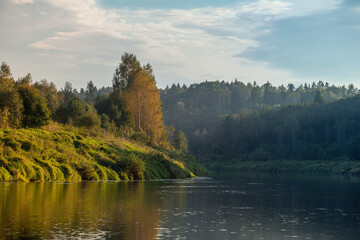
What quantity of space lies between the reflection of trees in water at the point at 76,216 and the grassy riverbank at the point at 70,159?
15825mm

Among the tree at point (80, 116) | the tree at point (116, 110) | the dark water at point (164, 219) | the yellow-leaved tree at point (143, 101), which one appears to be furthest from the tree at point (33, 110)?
the yellow-leaved tree at point (143, 101)

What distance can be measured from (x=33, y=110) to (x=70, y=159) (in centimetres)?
900

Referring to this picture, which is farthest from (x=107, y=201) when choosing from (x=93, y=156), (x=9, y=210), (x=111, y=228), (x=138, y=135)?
(x=138, y=135)

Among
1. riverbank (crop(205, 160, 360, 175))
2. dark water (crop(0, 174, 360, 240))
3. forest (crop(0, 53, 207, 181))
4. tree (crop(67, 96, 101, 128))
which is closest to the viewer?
dark water (crop(0, 174, 360, 240))

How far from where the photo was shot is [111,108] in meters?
93.6

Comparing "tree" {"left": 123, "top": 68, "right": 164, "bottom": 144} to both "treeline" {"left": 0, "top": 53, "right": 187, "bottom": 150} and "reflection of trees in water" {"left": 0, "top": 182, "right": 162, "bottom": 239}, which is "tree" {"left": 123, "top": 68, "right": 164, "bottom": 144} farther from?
"reflection of trees in water" {"left": 0, "top": 182, "right": 162, "bottom": 239}

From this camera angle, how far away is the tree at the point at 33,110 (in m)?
57.7

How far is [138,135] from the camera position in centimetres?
8631

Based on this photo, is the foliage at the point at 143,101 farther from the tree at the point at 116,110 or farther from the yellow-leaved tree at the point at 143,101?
the tree at the point at 116,110

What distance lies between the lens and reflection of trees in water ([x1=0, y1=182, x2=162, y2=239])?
1684cm

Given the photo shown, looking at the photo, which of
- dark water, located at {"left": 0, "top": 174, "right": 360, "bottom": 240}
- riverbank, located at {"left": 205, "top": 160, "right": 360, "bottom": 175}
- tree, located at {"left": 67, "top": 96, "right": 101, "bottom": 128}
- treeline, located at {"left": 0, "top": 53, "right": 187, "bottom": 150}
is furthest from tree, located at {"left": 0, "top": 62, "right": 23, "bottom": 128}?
riverbank, located at {"left": 205, "top": 160, "right": 360, "bottom": 175}

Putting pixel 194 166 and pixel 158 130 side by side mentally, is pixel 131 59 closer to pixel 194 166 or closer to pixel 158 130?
pixel 158 130

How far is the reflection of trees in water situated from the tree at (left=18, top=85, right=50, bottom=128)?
97.2 feet

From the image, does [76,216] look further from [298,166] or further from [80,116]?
[298,166]
